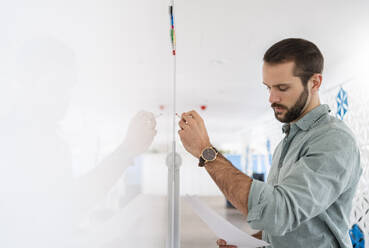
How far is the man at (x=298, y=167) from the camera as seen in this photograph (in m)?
0.66

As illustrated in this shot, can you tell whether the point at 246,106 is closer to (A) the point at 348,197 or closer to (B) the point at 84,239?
(A) the point at 348,197

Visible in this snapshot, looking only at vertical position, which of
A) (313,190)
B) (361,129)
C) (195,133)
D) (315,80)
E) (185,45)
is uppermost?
(185,45)

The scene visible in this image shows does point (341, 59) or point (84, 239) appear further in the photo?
point (341, 59)

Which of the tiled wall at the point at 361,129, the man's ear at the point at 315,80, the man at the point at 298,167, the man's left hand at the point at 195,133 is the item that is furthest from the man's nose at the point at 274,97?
the tiled wall at the point at 361,129

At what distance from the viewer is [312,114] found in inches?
35.4

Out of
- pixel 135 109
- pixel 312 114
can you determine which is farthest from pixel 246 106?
pixel 135 109

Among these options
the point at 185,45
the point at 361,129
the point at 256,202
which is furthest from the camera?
the point at 361,129

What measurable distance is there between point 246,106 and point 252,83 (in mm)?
1486

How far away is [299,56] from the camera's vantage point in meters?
0.88

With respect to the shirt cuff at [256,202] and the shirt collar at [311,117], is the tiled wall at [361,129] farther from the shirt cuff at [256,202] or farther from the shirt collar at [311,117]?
the shirt cuff at [256,202]

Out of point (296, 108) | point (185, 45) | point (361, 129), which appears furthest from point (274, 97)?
point (361, 129)

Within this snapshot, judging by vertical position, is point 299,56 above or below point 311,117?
above

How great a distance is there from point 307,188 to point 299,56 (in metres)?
0.41

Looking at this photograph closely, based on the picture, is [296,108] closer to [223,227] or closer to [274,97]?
[274,97]
